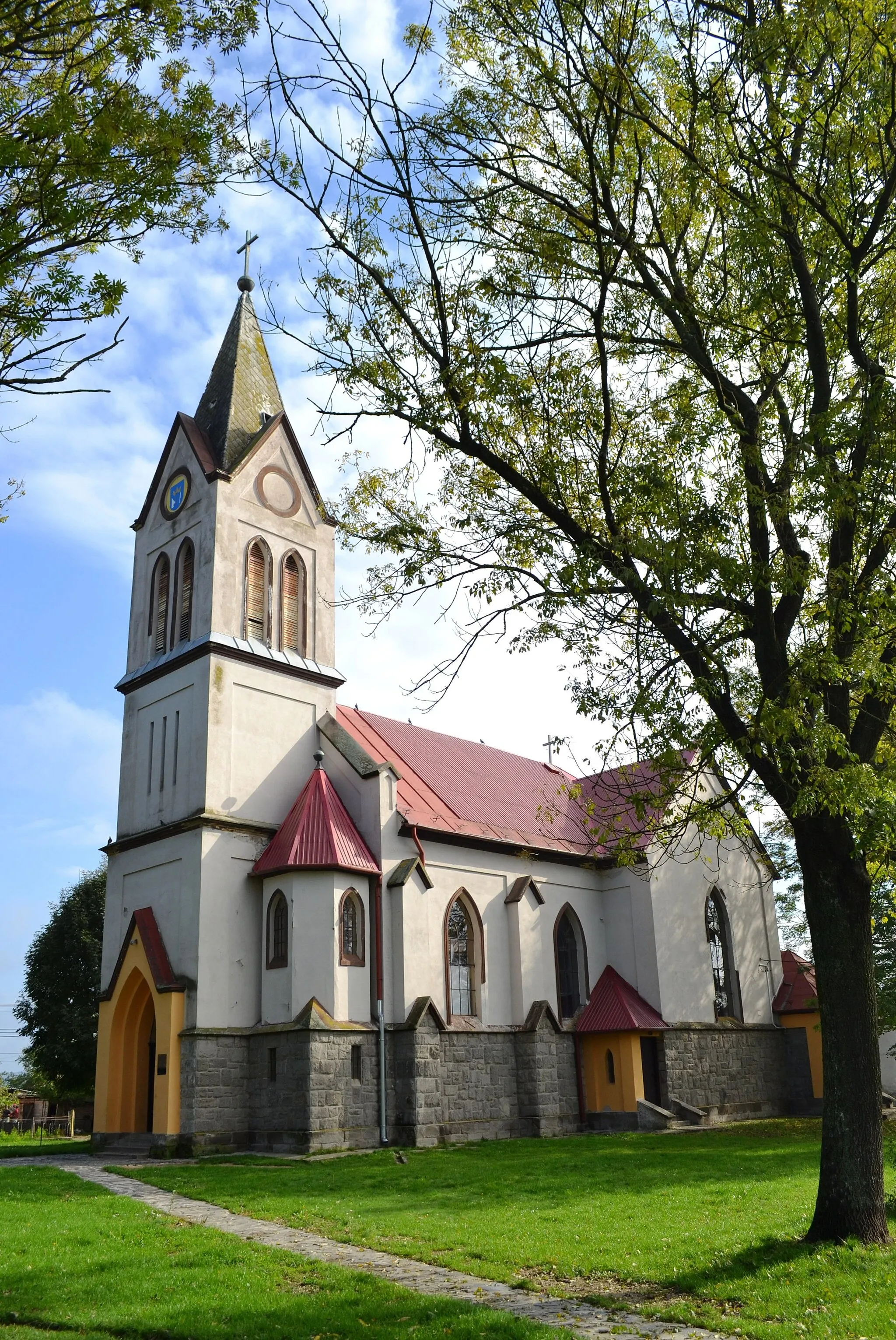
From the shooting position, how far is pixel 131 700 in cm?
2705

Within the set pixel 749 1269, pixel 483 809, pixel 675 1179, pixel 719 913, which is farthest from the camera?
pixel 719 913

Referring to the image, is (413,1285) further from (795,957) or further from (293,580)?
(795,957)

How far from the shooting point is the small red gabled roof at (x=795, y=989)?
106 ft

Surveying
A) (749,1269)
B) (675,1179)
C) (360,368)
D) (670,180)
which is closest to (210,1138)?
(675,1179)

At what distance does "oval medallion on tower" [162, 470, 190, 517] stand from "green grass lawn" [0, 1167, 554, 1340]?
18.7m

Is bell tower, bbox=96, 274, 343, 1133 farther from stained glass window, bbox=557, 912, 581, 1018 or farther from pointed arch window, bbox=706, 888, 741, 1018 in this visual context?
pointed arch window, bbox=706, 888, 741, 1018

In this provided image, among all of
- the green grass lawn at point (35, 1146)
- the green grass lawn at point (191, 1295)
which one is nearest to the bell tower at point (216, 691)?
the green grass lawn at point (35, 1146)

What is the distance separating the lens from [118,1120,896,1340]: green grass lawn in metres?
8.27

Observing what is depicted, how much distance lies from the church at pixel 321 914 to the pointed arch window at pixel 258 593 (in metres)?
0.08

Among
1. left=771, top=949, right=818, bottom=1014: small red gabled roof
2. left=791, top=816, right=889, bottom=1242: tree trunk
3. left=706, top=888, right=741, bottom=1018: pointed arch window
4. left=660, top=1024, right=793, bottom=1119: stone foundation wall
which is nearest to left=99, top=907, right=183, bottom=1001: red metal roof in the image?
left=660, top=1024, right=793, bottom=1119: stone foundation wall

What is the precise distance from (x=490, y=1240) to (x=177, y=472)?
856 inches

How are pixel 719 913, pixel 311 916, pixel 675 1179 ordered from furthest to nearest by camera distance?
pixel 719 913, pixel 311 916, pixel 675 1179

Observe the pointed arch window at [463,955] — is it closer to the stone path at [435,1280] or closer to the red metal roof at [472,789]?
the red metal roof at [472,789]

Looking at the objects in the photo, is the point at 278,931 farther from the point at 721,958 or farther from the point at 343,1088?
the point at 721,958
